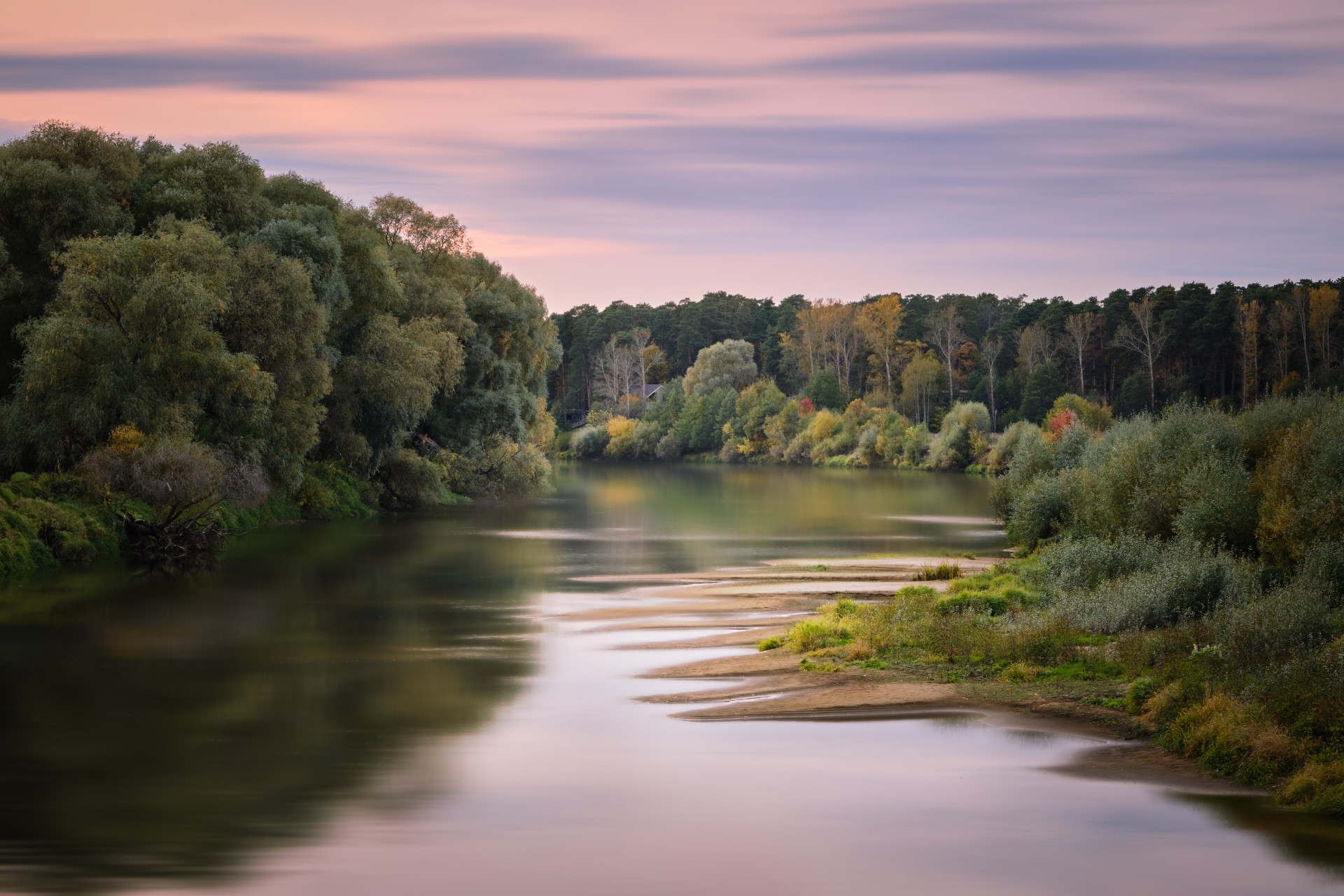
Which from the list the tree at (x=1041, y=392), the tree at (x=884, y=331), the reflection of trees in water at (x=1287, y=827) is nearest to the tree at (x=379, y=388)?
the reflection of trees in water at (x=1287, y=827)

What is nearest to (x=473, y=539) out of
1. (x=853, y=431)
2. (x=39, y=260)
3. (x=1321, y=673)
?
(x=39, y=260)

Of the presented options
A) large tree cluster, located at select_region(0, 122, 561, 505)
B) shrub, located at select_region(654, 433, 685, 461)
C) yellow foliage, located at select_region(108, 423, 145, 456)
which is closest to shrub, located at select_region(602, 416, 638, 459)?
shrub, located at select_region(654, 433, 685, 461)

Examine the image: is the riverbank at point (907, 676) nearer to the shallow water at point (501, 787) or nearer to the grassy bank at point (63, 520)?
the shallow water at point (501, 787)

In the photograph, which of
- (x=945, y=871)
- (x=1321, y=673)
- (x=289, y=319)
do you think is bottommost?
(x=945, y=871)

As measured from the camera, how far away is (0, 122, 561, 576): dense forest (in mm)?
37438

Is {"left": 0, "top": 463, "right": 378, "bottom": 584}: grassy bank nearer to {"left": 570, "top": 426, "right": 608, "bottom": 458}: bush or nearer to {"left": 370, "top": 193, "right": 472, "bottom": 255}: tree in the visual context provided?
{"left": 370, "top": 193, "right": 472, "bottom": 255}: tree

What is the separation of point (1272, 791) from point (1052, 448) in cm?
3692

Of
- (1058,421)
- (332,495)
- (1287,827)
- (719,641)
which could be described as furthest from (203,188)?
(1058,421)

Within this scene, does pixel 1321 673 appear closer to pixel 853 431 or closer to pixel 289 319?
pixel 289 319

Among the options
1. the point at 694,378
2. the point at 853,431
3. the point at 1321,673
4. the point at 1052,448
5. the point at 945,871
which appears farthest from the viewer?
the point at 694,378

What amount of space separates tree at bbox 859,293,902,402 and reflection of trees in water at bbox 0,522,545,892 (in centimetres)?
10257

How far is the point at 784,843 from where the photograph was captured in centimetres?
1404

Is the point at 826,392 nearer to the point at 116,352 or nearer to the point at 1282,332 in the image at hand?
the point at 1282,332

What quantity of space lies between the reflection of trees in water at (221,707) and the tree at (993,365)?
294 feet
